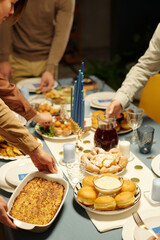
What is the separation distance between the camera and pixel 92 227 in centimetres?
121

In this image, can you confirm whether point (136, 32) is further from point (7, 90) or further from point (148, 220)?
point (148, 220)

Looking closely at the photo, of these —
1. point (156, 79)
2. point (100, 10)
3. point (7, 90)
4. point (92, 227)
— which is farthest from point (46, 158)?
point (100, 10)

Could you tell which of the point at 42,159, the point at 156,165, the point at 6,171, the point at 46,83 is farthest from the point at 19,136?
the point at 46,83

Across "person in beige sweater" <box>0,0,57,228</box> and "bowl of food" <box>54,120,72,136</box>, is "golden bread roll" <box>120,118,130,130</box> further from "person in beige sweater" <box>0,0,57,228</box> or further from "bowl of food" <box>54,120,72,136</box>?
"person in beige sweater" <box>0,0,57,228</box>

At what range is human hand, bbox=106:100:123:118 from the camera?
2.01m

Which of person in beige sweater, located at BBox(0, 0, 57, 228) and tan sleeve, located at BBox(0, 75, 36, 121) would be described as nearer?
person in beige sweater, located at BBox(0, 0, 57, 228)

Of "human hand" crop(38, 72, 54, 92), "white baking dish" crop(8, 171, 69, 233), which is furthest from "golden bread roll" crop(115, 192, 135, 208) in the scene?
"human hand" crop(38, 72, 54, 92)

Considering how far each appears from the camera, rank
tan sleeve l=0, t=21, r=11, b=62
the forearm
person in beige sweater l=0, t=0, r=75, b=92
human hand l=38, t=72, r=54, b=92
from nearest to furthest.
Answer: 1. the forearm
2. human hand l=38, t=72, r=54, b=92
3. person in beige sweater l=0, t=0, r=75, b=92
4. tan sleeve l=0, t=21, r=11, b=62

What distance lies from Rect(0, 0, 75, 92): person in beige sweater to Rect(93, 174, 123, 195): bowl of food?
5.02 feet

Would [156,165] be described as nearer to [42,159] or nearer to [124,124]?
[124,124]

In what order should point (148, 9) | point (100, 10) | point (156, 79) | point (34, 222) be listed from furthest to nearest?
point (100, 10) < point (148, 9) < point (156, 79) < point (34, 222)

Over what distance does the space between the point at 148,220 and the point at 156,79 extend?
64.8 inches

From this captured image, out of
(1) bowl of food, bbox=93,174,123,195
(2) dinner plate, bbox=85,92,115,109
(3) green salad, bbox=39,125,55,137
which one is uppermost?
(1) bowl of food, bbox=93,174,123,195

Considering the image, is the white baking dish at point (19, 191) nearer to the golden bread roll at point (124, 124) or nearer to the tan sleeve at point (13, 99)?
the tan sleeve at point (13, 99)
